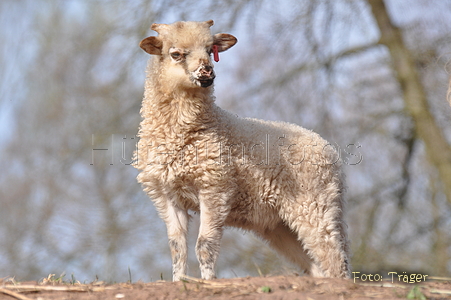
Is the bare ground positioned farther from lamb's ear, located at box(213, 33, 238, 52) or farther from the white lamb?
lamb's ear, located at box(213, 33, 238, 52)

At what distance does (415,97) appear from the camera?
9.88 metres

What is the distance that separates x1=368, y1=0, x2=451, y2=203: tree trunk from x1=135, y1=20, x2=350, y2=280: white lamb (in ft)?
15.3

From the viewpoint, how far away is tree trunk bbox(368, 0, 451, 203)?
957 centimetres

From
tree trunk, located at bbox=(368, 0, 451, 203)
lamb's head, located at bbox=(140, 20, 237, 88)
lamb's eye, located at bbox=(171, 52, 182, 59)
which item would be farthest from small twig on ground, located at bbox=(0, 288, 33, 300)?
tree trunk, located at bbox=(368, 0, 451, 203)

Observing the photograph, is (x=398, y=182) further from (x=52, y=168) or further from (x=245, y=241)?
(x=52, y=168)

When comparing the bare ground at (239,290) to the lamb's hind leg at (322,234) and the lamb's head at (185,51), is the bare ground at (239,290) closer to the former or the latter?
the lamb's hind leg at (322,234)

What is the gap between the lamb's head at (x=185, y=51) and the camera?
4773 millimetres

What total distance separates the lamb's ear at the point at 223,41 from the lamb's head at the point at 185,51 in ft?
0.29

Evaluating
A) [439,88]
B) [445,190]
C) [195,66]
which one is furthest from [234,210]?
[439,88]

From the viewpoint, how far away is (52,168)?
11609 mm

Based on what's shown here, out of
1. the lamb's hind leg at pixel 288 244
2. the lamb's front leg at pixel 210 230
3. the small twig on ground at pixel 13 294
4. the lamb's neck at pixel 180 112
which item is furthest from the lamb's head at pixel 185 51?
the small twig on ground at pixel 13 294

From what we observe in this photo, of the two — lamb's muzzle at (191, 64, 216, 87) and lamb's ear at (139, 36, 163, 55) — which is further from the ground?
lamb's ear at (139, 36, 163, 55)

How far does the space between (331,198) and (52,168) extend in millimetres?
7902

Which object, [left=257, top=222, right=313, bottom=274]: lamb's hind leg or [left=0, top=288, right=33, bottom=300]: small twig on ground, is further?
[left=257, top=222, right=313, bottom=274]: lamb's hind leg
